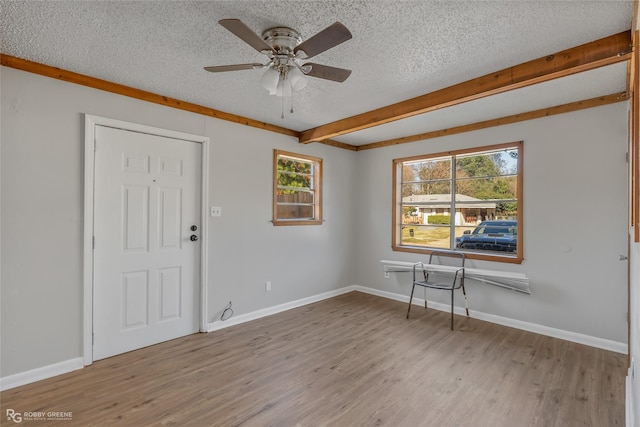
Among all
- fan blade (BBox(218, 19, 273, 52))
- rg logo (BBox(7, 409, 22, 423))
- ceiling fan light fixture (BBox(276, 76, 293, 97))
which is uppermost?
fan blade (BBox(218, 19, 273, 52))

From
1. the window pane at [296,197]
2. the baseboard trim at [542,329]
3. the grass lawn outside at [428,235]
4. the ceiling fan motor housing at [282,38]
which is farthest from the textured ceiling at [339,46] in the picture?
the baseboard trim at [542,329]

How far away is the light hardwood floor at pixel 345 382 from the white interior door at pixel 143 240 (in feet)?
0.84

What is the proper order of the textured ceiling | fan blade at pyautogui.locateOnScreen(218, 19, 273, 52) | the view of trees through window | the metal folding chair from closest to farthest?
fan blade at pyautogui.locateOnScreen(218, 19, 273, 52)
the textured ceiling
the metal folding chair
the view of trees through window

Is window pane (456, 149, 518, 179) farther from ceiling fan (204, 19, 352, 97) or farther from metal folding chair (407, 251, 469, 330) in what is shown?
ceiling fan (204, 19, 352, 97)

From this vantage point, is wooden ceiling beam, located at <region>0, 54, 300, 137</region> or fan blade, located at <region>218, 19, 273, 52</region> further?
wooden ceiling beam, located at <region>0, 54, 300, 137</region>

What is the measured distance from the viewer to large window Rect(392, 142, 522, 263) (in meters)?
3.54

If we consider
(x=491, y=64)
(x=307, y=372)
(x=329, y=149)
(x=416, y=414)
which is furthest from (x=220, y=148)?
(x=416, y=414)

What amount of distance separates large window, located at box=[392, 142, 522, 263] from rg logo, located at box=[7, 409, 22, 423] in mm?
4107

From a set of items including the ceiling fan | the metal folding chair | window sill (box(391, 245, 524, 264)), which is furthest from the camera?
the metal folding chair

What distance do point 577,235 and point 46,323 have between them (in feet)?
16.0

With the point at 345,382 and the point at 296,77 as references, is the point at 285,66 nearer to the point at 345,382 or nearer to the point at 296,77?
the point at 296,77

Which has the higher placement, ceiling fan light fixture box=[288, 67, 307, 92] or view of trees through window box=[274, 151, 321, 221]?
ceiling fan light fixture box=[288, 67, 307, 92]

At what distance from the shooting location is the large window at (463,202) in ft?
11.6

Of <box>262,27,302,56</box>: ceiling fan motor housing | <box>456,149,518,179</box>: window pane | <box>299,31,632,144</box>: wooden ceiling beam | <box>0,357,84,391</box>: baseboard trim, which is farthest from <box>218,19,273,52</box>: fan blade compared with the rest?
<box>456,149,518,179</box>: window pane
